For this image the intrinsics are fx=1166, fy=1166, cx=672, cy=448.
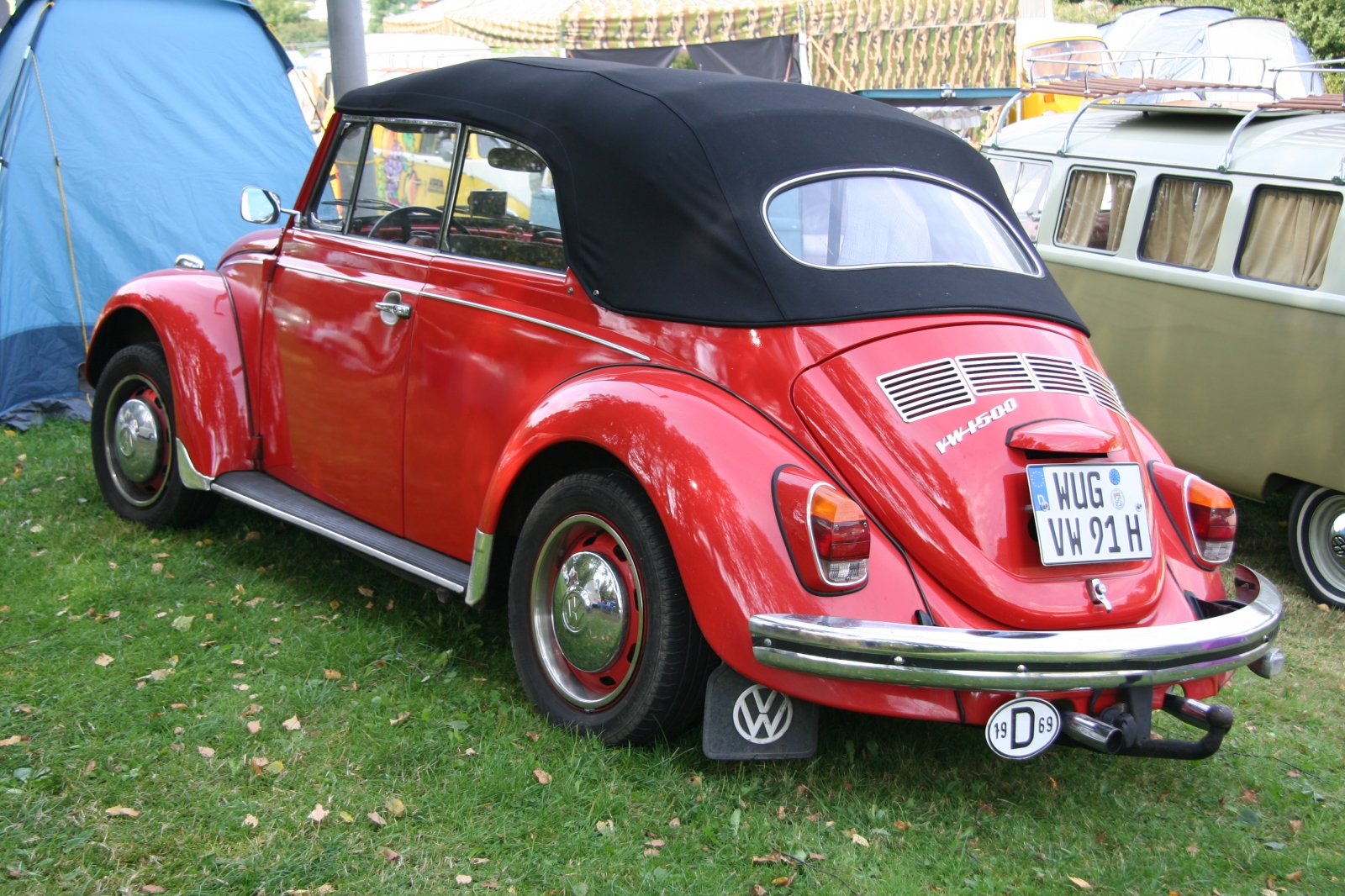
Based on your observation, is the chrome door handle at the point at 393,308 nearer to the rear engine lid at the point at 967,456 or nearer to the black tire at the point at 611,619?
the black tire at the point at 611,619

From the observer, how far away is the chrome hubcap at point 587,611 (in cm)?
337

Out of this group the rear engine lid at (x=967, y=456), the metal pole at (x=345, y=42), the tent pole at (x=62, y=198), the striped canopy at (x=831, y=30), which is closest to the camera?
the rear engine lid at (x=967, y=456)

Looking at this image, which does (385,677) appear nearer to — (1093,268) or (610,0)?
(1093,268)

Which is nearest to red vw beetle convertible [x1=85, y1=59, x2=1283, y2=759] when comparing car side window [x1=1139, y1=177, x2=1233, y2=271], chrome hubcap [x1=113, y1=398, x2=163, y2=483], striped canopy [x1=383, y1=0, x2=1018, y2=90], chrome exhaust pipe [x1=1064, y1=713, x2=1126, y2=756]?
chrome exhaust pipe [x1=1064, y1=713, x2=1126, y2=756]

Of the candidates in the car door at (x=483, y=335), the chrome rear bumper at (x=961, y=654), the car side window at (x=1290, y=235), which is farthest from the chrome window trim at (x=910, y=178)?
the car side window at (x=1290, y=235)

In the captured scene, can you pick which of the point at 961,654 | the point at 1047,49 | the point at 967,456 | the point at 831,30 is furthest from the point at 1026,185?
the point at 1047,49

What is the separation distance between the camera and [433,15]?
21578 mm

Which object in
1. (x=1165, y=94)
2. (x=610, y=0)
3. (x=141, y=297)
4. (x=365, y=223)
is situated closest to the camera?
(x=365, y=223)

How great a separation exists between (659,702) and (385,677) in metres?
1.26

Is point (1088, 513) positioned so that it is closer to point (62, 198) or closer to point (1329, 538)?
point (1329, 538)

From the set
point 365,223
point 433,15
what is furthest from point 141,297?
point 433,15

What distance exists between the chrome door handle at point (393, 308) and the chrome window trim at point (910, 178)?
4.61 ft

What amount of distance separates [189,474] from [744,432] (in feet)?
9.20

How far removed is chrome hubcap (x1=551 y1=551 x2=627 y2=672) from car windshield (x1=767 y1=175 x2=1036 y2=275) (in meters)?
1.11
